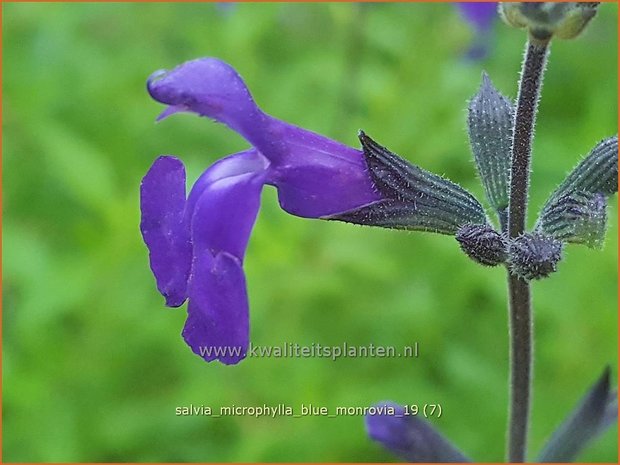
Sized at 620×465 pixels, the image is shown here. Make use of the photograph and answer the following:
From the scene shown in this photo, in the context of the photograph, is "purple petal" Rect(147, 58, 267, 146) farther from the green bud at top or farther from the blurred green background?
the blurred green background

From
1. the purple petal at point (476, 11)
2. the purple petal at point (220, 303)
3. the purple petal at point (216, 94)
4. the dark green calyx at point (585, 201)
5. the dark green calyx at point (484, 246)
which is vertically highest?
the purple petal at point (476, 11)

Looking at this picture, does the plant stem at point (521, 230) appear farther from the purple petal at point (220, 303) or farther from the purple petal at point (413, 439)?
the purple petal at point (220, 303)

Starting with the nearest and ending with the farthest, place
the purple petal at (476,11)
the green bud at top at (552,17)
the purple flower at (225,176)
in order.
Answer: the green bud at top at (552,17)
the purple flower at (225,176)
the purple petal at (476,11)

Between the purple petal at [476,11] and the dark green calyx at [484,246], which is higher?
the purple petal at [476,11]

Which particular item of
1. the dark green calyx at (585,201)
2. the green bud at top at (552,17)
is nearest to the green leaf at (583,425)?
the dark green calyx at (585,201)

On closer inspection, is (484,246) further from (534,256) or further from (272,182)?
(272,182)

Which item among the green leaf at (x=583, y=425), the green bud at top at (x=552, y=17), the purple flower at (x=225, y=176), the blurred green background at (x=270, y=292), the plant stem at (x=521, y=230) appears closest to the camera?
the green bud at top at (x=552, y=17)

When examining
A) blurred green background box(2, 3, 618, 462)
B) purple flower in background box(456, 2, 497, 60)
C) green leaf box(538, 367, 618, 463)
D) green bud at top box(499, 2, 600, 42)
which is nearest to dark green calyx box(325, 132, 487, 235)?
Result: green bud at top box(499, 2, 600, 42)
